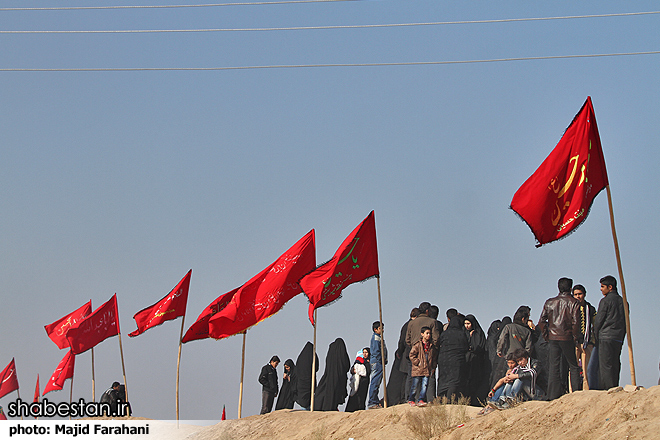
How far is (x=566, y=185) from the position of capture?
1029 cm

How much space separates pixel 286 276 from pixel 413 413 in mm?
4901

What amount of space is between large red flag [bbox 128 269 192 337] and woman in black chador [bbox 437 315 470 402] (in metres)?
9.93

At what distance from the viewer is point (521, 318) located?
41.2 feet

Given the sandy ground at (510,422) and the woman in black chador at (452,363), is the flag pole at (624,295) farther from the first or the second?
the woman in black chador at (452,363)

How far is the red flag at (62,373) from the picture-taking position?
25.6 meters

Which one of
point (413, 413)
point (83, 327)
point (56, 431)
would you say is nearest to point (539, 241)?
point (413, 413)

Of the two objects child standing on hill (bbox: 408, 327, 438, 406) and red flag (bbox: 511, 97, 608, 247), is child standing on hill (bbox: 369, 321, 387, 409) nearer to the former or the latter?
child standing on hill (bbox: 408, 327, 438, 406)

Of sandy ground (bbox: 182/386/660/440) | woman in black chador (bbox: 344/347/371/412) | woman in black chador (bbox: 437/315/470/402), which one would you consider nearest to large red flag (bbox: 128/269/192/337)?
sandy ground (bbox: 182/386/660/440)

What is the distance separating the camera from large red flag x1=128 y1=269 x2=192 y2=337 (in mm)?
20922

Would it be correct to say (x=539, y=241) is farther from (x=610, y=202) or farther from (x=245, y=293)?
(x=245, y=293)

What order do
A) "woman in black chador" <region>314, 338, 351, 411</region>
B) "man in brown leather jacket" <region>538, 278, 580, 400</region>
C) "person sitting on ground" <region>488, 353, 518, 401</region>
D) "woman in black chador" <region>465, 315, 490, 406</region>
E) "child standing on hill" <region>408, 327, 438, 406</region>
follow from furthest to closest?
"woman in black chador" <region>314, 338, 351, 411</region> < "child standing on hill" <region>408, 327, 438, 406</region> < "woman in black chador" <region>465, 315, 490, 406</region> < "person sitting on ground" <region>488, 353, 518, 401</region> < "man in brown leather jacket" <region>538, 278, 580, 400</region>

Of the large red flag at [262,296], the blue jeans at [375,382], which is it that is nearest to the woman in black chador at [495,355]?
the blue jeans at [375,382]

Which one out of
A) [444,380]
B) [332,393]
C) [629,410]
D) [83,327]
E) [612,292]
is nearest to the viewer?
[629,410]

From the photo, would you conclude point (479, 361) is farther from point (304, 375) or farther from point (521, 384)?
point (304, 375)
